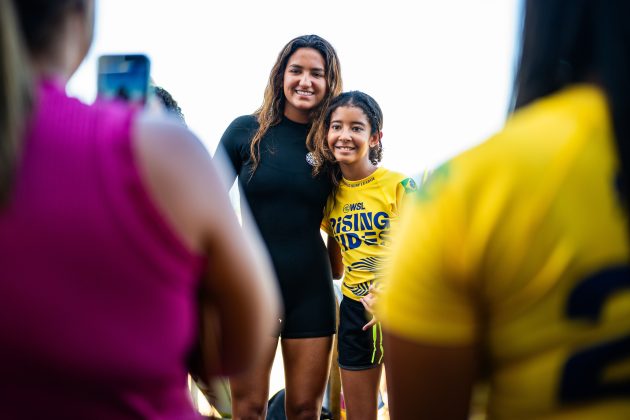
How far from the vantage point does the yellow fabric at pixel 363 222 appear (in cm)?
328

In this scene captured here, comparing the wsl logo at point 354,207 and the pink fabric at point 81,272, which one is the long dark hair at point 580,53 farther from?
the wsl logo at point 354,207

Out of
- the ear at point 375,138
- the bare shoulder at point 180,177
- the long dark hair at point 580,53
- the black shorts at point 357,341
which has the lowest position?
the black shorts at point 357,341

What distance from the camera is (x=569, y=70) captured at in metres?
0.82

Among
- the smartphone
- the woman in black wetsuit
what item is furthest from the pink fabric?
the woman in black wetsuit

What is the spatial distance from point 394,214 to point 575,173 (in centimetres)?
261

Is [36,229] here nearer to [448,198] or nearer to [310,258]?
[448,198]

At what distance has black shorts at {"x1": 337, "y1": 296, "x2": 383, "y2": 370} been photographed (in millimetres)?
3301

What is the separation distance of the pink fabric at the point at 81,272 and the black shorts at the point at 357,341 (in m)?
2.67

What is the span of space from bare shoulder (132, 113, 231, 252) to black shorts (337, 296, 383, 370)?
105 inches

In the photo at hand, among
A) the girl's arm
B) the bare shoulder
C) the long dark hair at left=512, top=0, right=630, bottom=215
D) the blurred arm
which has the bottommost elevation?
the girl's arm

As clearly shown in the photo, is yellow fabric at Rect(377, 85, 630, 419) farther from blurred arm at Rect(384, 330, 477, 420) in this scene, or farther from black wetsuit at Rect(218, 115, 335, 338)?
black wetsuit at Rect(218, 115, 335, 338)

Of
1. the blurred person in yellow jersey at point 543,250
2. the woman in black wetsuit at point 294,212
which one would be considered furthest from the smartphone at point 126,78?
the woman in black wetsuit at point 294,212

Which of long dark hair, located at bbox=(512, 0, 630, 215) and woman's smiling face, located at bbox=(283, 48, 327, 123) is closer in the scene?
long dark hair, located at bbox=(512, 0, 630, 215)

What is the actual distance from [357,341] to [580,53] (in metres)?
2.75
